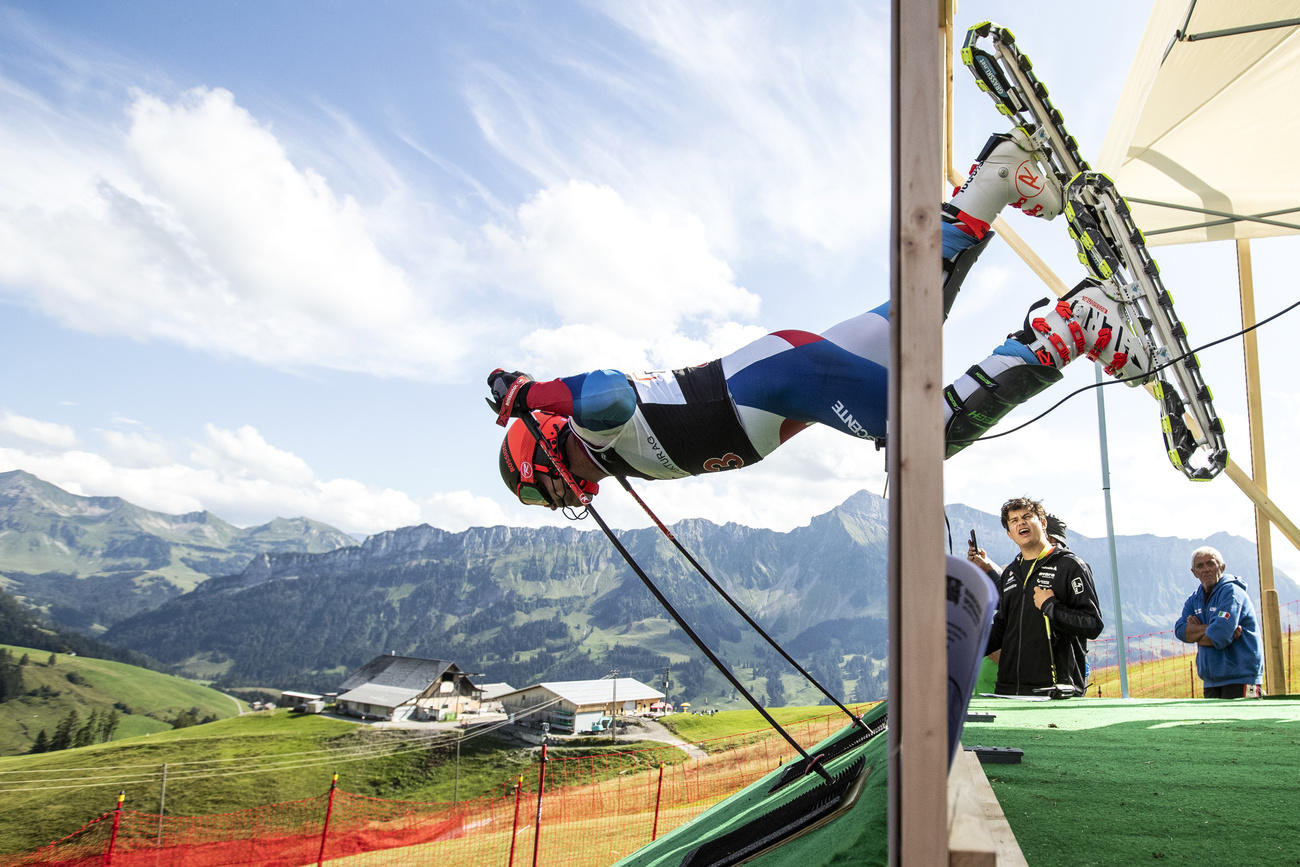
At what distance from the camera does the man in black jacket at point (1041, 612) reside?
4.51 meters

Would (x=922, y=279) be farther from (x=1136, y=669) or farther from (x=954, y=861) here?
(x=1136, y=669)

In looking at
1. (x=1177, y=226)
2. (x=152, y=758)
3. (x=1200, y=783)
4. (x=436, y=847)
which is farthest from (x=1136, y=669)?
(x=152, y=758)

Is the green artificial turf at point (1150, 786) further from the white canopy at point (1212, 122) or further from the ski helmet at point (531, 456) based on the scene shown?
the white canopy at point (1212, 122)

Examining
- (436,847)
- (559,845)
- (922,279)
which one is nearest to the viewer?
(922,279)

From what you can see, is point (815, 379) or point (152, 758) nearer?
point (815, 379)

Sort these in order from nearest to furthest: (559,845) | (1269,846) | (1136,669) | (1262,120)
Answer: (1269,846) → (1262,120) → (559,845) → (1136,669)

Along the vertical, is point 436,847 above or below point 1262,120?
below

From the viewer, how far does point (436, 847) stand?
78.9 ft

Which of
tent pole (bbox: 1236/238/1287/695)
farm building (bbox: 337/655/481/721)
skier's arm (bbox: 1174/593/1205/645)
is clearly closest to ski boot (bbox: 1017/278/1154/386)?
skier's arm (bbox: 1174/593/1205/645)

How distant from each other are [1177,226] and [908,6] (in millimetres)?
7360

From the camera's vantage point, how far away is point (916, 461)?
130 cm

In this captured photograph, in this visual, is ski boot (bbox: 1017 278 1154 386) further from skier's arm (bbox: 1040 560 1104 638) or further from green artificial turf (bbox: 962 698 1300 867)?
skier's arm (bbox: 1040 560 1104 638)

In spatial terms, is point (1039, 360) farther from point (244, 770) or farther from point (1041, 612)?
point (244, 770)

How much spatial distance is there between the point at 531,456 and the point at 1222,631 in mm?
4883
